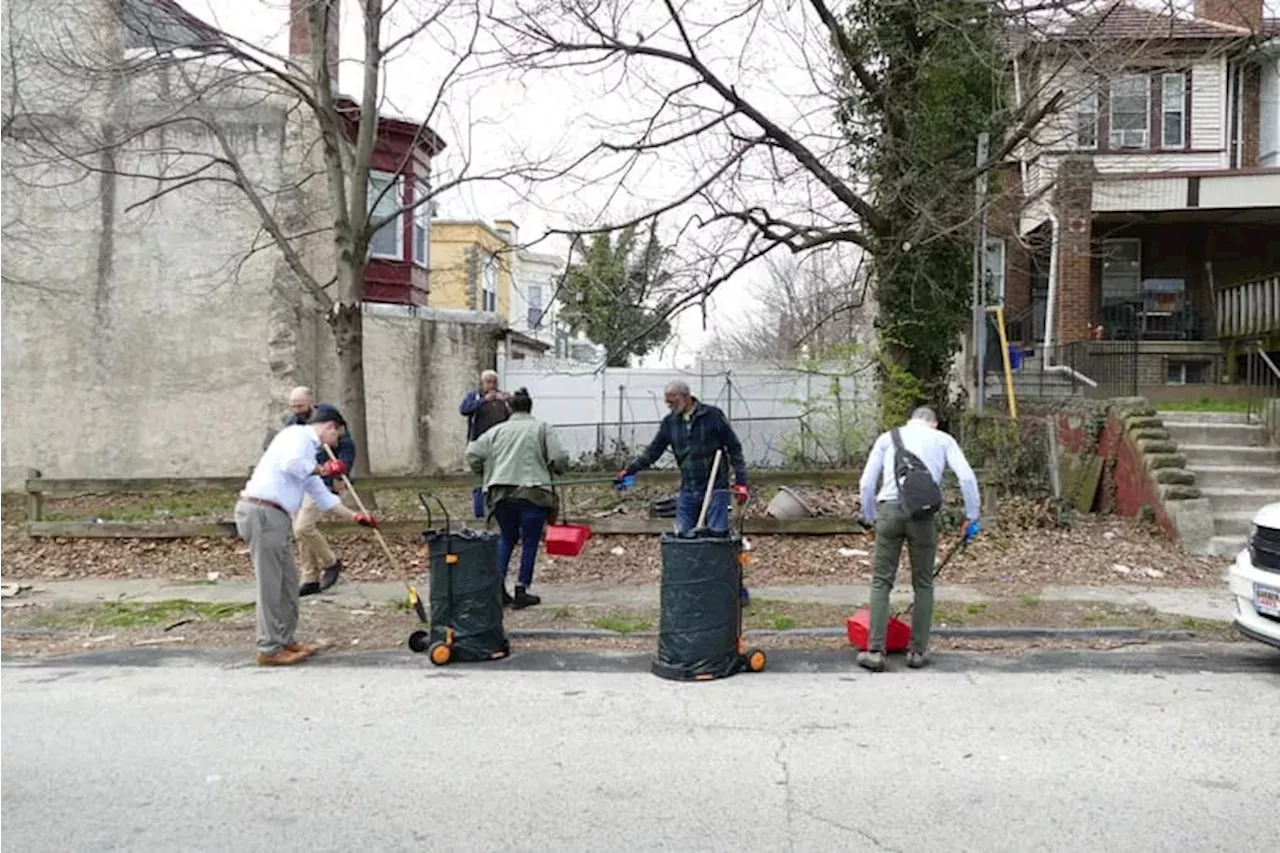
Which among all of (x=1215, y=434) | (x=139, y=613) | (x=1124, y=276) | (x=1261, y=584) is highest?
(x=1124, y=276)

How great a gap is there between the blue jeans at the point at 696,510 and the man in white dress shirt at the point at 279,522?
8.36ft

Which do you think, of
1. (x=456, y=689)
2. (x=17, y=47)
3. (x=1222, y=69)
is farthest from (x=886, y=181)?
(x=17, y=47)

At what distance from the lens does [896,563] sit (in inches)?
275

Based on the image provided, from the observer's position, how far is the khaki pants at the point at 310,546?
31.4 feet

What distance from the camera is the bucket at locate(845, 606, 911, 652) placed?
7148 mm

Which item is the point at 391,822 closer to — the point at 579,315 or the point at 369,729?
the point at 369,729

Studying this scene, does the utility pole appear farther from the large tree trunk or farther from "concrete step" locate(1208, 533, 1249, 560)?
the large tree trunk

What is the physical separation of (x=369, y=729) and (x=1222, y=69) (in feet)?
69.9

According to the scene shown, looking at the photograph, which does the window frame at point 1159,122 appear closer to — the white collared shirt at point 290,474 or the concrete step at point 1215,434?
the concrete step at point 1215,434

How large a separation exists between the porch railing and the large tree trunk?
44.2 ft

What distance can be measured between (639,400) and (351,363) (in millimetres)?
7630

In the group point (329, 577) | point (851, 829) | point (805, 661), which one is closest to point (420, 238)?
point (329, 577)

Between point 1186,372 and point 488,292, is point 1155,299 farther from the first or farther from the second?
point 488,292

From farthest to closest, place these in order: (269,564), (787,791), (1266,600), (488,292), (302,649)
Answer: (488,292) < (302,649) < (269,564) < (1266,600) < (787,791)
